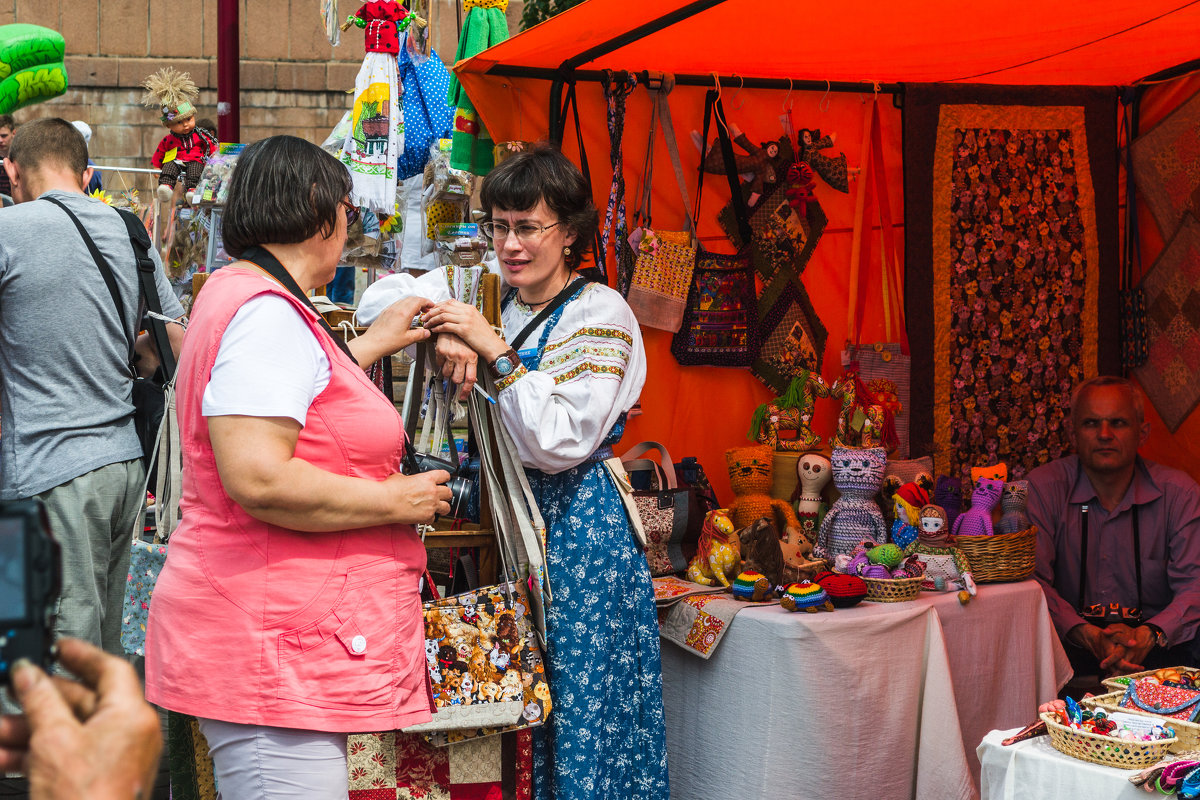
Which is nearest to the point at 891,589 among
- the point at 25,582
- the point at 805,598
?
the point at 805,598

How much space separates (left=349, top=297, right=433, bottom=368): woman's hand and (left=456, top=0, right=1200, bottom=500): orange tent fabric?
4.03ft

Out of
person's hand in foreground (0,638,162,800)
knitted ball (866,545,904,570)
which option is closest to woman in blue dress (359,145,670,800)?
knitted ball (866,545,904,570)

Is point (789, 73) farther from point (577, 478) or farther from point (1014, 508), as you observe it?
point (577, 478)

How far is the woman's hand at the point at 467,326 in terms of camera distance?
230cm

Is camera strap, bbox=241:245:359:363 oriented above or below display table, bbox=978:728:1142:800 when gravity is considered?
above

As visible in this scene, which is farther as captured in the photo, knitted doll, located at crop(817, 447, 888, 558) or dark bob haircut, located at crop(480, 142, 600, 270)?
knitted doll, located at crop(817, 447, 888, 558)

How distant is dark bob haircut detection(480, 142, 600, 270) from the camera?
8.43 feet

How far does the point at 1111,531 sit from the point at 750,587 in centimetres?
141

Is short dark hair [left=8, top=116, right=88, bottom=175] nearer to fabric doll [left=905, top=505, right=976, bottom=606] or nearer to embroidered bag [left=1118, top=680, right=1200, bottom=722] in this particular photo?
fabric doll [left=905, top=505, right=976, bottom=606]

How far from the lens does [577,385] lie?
244cm

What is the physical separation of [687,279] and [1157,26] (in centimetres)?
177

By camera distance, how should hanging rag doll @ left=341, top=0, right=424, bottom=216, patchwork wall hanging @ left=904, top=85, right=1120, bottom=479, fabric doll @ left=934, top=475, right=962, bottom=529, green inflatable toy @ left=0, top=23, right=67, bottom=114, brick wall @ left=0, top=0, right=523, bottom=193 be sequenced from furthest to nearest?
brick wall @ left=0, top=0, right=523, bottom=193, patchwork wall hanging @ left=904, top=85, right=1120, bottom=479, green inflatable toy @ left=0, top=23, right=67, bottom=114, fabric doll @ left=934, top=475, right=962, bottom=529, hanging rag doll @ left=341, top=0, right=424, bottom=216

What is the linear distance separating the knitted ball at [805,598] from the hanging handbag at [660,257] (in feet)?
3.98

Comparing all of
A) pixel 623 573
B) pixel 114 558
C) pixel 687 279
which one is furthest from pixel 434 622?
pixel 687 279
